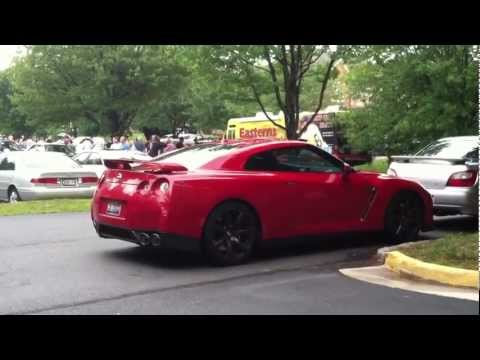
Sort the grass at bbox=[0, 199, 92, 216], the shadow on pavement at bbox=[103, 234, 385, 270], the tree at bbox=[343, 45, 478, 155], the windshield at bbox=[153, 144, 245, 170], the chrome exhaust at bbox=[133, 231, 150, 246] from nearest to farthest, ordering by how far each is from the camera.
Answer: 1. the chrome exhaust at bbox=[133, 231, 150, 246]
2. the shadow on pavement at bbox=[103, 234, 385, 270]
3. the windshield at bbox=[153, 144, 245, 170]
4. the grass at bbox=[0, 199, 92, 216]
5. the tree at bbox=[343, 45, 478, 155]

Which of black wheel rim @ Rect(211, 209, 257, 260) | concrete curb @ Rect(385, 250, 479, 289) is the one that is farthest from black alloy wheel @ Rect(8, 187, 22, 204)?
concrete curb @ Rect(385, 250, 479, 289)

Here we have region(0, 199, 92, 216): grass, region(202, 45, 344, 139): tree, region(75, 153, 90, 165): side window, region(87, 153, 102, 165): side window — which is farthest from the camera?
region(75, 153, 90, 165): side window

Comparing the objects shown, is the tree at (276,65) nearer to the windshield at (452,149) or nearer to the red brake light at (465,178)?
the windshield at (452,149)

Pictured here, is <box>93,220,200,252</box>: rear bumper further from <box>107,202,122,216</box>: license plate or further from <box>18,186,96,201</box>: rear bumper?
<box>18,186,96,201</box>: rear bumper

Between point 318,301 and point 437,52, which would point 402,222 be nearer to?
point 318,301

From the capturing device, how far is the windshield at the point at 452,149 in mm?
10930

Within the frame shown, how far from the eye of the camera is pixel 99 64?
34.6m

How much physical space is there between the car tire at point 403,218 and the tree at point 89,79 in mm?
26238

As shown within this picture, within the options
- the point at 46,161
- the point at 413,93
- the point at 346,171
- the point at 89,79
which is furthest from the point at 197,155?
the point at 89,79

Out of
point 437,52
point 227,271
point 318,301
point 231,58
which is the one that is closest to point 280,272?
point 227,271

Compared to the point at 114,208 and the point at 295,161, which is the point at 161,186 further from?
the point at 295,161

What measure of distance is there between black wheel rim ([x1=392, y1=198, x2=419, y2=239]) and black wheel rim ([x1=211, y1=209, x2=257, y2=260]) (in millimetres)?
2433

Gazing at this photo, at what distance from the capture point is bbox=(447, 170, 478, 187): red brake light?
9945 millimetres

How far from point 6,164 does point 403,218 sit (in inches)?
387
